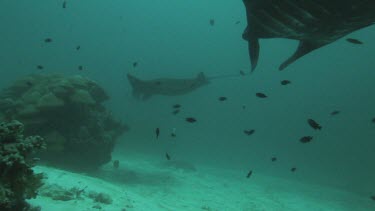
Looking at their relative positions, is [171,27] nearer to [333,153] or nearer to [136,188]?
[333,153]

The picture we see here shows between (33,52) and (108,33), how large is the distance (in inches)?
1306

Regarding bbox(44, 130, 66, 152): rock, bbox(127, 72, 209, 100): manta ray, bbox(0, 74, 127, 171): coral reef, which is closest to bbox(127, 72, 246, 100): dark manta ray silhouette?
bbox(127, 72, 209, 100): manta ray

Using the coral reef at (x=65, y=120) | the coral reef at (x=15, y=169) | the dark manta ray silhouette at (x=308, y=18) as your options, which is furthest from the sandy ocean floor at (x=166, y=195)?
the dark manta ray silhouette at (x=308, y=18)

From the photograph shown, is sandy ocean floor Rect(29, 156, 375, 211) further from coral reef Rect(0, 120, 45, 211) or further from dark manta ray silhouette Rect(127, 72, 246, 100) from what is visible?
dark manta ray silhouette Rect(127, 72, 246, 100)

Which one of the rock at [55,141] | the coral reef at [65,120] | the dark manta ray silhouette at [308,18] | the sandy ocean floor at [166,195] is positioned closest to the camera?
the dark manta ray silhouette at [308,18]

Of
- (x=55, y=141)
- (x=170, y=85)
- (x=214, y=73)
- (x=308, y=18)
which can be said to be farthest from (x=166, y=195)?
(x=214, y=73)

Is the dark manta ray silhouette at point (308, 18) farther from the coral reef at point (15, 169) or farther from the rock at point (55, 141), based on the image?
the rock at point (55, 141)

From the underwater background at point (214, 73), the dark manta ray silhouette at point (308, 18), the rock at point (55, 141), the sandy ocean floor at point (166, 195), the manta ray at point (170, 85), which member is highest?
the underwater background at point (214, 73)

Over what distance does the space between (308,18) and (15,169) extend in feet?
13.8

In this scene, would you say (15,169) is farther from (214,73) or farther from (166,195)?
(214,73)

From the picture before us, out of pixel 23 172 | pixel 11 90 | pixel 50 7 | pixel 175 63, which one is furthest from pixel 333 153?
pixel 50 7

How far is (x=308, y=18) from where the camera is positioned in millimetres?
3221

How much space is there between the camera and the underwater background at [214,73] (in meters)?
50.7

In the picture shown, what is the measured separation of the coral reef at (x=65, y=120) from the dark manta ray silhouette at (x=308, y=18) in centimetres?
1109
